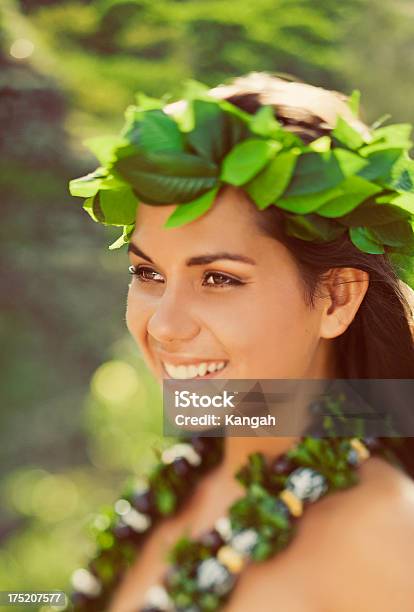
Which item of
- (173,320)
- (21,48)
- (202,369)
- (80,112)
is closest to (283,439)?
(202,369)

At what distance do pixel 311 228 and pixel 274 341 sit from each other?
19cm

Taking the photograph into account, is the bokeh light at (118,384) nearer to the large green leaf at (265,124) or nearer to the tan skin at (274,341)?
the tan skin at (274,341)

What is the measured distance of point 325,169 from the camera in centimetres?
126

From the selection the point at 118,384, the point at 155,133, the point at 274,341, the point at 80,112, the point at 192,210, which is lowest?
the point at 118,384

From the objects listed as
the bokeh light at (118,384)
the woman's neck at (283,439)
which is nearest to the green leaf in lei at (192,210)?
the woman's neck at (283,439)

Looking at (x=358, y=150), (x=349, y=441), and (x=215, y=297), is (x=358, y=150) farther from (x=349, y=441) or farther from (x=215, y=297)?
(x=349, y=441)

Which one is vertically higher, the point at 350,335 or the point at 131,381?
the point at 350,335

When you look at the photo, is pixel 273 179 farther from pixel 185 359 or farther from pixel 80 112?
pixel 80 112

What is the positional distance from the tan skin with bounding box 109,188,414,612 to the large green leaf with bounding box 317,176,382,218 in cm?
9

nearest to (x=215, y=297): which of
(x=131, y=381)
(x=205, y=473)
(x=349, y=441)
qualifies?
(x=349, y=441)

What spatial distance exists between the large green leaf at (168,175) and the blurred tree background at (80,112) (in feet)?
13.4

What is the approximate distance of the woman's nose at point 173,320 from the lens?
1296 millimetres

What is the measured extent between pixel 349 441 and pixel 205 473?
1.12ft

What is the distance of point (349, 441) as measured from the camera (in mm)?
1441
